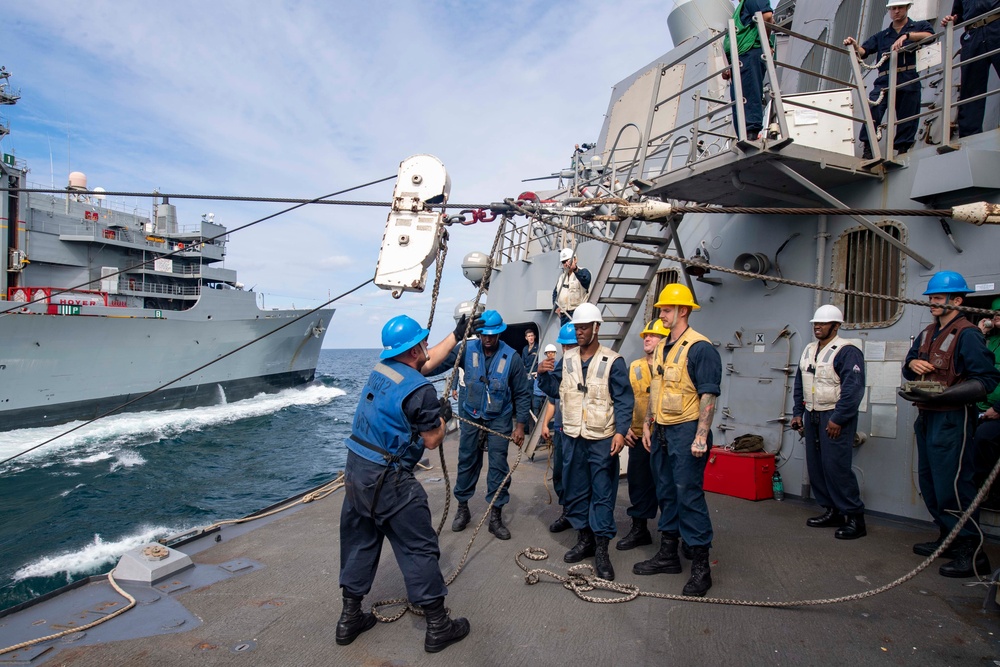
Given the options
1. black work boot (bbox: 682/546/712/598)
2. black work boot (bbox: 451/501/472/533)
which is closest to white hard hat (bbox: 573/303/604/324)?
black work boot (bbox: 682/546/712/598)

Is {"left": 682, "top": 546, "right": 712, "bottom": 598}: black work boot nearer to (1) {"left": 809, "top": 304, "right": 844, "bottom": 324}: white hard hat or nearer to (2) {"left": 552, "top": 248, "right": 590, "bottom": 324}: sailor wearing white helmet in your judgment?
(1) {"left": 809, "top": 304, "right": 844, "bottom": 324}: white hard hat

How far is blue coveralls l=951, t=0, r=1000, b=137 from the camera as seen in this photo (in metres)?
4.48

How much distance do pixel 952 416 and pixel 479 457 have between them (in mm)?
3377

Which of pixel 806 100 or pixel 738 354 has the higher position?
pixel 806 100

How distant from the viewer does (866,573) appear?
11.5 ft

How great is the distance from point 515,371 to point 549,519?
4.50 feet

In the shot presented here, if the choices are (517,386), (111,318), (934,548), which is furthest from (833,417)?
(111,318)

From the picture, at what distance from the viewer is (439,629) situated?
9.00 feet

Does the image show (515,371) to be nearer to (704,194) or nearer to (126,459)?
(704,194)

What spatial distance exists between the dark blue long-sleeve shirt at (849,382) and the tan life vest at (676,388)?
54.0 inches

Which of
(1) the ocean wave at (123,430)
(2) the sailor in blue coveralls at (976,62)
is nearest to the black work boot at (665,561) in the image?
(2) the sailor in blue coveralls at (976,62)

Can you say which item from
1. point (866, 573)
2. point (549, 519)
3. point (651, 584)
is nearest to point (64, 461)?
point (549, 519)

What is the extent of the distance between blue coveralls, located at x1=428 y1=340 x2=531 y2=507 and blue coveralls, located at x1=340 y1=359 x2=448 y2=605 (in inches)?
68.5

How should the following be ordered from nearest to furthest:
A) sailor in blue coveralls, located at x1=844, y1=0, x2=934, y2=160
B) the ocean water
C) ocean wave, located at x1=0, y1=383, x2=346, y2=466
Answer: sailor in blue coveralls, located at x1=844, y1=0, x2=934, y2=160
the ocean water
ocean wave, located at x1=0, y1=383, x2=346, y2=466
